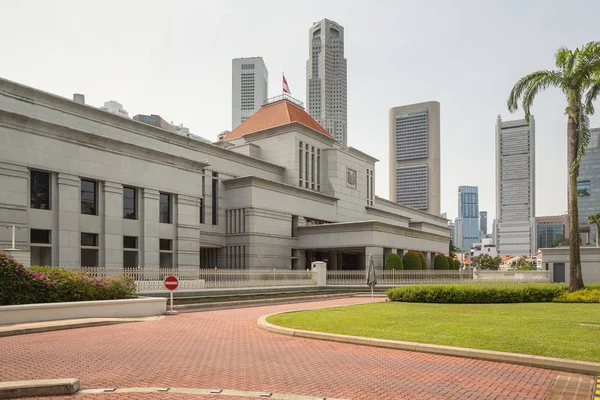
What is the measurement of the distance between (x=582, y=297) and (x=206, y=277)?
19.7 m

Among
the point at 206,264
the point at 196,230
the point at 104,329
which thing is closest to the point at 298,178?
the point at 206,264

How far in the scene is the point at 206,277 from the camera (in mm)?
25641

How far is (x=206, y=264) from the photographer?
45000mm

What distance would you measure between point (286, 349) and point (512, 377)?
528 cm

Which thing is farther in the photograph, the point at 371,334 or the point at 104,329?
the point at 104,329

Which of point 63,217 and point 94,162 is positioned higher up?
point 94,162

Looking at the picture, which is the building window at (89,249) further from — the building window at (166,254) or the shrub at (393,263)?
the shrub at (393,263)

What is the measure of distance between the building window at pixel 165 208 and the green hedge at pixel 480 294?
18.2m

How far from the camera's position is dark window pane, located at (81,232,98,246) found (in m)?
29.4

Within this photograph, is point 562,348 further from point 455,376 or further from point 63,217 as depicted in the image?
point 63,217

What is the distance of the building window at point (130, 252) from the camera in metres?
31.7

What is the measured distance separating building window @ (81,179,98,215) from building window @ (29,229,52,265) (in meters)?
2.75

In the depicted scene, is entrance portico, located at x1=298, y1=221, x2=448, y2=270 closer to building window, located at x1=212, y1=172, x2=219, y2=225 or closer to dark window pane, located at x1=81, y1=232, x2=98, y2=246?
building window, located at x1=212, y1=172, x2=219, y2=225

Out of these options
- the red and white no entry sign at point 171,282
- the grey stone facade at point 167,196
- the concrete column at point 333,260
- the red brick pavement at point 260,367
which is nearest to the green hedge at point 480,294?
the red and white no entry sign at point 171,282
